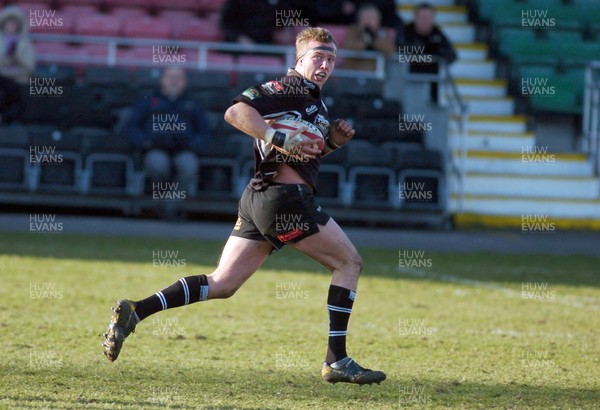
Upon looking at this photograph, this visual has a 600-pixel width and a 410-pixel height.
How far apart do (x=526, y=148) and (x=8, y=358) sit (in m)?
13.1

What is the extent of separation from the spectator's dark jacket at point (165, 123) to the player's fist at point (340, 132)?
362 inches

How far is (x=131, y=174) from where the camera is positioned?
16.1 m

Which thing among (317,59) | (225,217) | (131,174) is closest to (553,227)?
(225,217)

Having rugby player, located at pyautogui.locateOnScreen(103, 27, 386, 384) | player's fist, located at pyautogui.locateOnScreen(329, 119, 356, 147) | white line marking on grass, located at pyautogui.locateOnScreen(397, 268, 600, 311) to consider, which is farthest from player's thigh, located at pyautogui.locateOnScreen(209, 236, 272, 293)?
white line marking on grass, located at pyautogui.locateOnScreen(397, 268, 600, 311)

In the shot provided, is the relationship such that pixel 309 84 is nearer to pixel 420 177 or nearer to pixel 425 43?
pixel 420 177

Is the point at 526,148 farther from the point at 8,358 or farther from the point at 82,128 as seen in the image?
the point at 8,358

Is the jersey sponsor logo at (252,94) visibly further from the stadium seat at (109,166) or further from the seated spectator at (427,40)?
the seated spectator at (427,40)

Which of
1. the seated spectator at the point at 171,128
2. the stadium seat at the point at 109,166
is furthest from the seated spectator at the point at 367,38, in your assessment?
the stadium seat at the point at 109,166

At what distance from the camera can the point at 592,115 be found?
18.5 metres

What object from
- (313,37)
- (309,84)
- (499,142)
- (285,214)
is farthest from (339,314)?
(499,142)

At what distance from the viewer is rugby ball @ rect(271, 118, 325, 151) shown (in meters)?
6.41

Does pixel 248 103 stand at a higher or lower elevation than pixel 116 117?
lower

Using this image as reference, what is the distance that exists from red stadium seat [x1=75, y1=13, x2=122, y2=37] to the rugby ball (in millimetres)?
13470

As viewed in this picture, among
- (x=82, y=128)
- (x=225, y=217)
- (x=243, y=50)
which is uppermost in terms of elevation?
(x=243, y=50)
